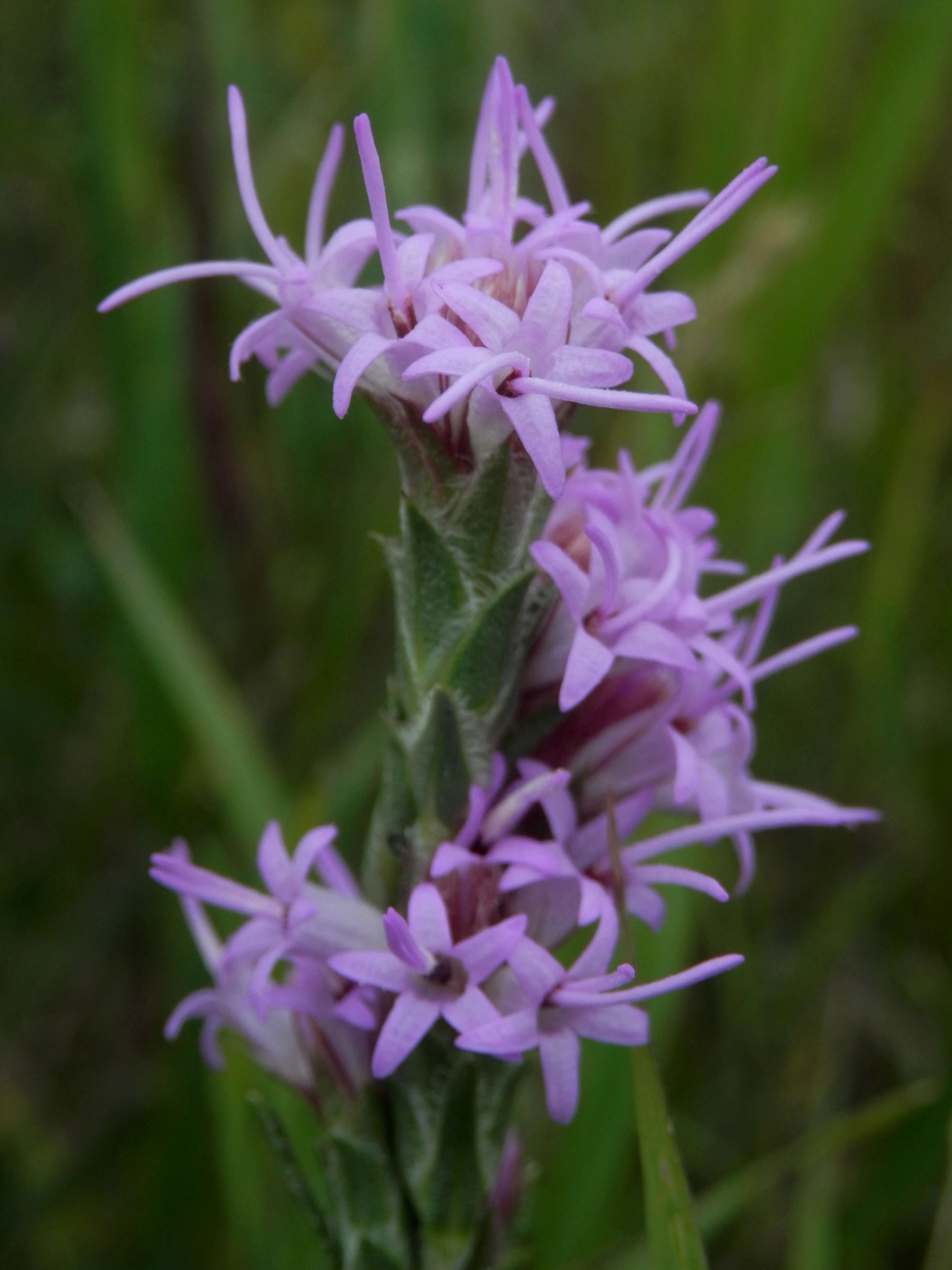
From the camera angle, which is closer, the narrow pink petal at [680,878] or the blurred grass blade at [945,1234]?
the narrow pink petal at [680,878]

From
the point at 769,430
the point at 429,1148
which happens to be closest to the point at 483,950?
the point at 429,1148

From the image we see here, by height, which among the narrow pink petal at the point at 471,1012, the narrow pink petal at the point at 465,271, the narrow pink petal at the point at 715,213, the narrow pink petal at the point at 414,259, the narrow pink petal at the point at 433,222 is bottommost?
the narrow pink petal at the point at 471,1012

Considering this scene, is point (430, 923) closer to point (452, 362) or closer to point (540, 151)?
point (452, 362)

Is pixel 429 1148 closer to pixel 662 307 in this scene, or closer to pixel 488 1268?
pixel 488 1268

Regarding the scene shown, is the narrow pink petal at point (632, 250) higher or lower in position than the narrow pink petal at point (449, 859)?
higher

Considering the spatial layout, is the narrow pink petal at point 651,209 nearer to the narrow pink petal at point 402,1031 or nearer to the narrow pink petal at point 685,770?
the narrow pink petal at point 685,770

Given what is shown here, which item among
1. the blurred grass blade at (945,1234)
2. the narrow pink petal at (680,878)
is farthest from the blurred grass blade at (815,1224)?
the narrow pink petal at (680,878)

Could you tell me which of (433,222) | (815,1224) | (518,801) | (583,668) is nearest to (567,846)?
(518,801)
